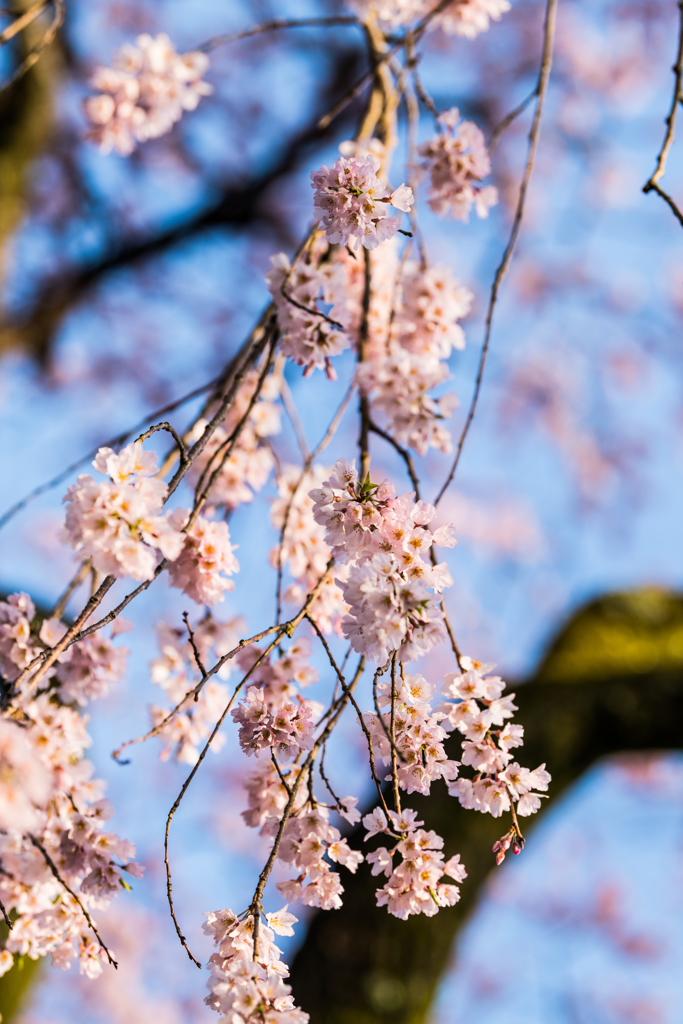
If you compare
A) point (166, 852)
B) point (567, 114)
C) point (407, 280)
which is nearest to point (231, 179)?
point (567, 114)

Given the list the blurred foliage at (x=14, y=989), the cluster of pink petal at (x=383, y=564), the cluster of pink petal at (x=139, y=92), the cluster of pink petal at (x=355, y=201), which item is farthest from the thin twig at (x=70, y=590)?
the blurred foliage at (x=14, y=989)

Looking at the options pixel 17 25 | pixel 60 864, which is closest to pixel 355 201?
pixel 17 25

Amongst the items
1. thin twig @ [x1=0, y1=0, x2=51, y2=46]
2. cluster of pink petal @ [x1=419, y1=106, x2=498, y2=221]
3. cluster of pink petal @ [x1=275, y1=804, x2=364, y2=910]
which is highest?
cluster of pink petal @ [x1=419, y1=106, x2=498, y2=221]

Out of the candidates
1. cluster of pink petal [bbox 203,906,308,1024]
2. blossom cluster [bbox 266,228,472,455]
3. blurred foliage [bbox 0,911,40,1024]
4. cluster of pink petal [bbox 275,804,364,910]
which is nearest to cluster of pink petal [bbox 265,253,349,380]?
blossom cluster [bbox 266,228,472,455]

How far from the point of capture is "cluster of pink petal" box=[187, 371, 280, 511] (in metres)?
1.42

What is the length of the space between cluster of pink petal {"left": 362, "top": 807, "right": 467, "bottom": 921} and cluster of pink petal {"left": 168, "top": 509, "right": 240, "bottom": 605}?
39 cm

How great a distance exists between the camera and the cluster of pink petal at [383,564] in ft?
2.80

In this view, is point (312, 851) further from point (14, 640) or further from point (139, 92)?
point (139, 92)

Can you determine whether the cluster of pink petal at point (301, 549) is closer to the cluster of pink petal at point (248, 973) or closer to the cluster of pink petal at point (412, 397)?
the cluster of pink petal at point (412, 397)

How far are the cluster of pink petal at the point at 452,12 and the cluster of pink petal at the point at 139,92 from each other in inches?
18.2

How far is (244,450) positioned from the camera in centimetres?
149

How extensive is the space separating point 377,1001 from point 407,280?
7.23 feet

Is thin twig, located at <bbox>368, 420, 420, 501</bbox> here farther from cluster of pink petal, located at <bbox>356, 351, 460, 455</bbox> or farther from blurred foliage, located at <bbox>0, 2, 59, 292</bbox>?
blurred foliage, located at <bbox>0, 2, 59, 292</bbox>

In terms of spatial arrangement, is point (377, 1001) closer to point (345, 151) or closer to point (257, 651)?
point (257, 651)
